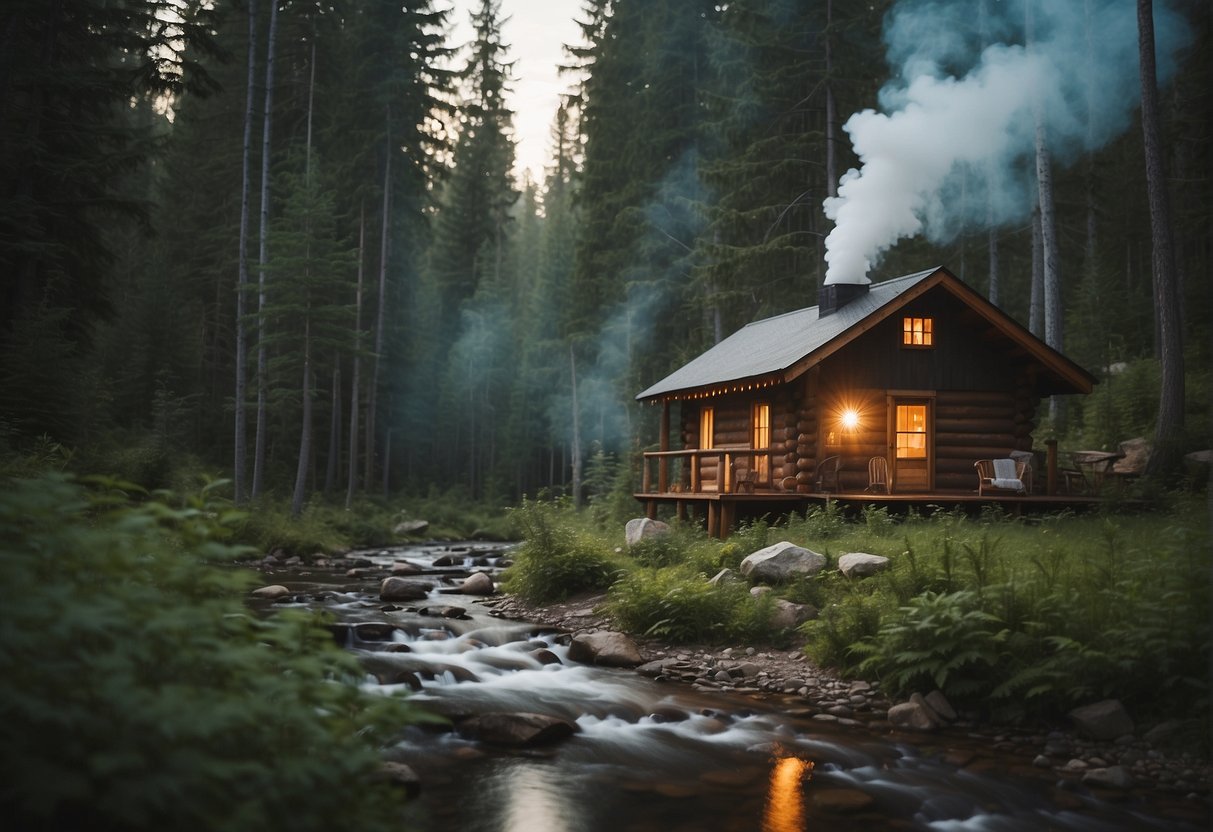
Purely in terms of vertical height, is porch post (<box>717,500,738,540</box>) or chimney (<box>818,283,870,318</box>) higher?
chimney (<box>818,283,870,318</box>)

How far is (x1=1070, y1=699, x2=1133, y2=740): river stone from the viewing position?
7984mm

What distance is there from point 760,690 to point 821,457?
8764 millimetres

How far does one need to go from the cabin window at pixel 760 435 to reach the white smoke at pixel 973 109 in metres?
3.39

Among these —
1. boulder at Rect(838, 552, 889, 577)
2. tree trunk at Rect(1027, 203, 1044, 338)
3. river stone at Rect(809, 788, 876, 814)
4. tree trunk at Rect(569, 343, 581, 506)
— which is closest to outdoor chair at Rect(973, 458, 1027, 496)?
boulder at Rect(838, 552, 889, 577)

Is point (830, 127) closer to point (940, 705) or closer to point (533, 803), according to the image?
point (940, 705)

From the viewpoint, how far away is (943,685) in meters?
9.05

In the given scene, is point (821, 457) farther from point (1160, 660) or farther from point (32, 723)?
point (32, 723)

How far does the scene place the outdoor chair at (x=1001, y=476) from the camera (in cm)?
1695

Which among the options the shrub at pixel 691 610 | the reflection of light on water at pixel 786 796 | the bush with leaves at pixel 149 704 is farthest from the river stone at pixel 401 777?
the shrub at pixel 691 610

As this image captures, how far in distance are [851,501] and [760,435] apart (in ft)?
12.1

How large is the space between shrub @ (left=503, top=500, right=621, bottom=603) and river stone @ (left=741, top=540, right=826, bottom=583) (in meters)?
3.08

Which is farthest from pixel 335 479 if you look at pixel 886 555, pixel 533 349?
pixel 886 555

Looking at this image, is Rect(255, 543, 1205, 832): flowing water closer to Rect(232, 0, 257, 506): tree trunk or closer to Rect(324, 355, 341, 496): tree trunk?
Rect(232, 0, 257, 506): tree trunk

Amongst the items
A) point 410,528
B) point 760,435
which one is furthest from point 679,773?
point 410,528
